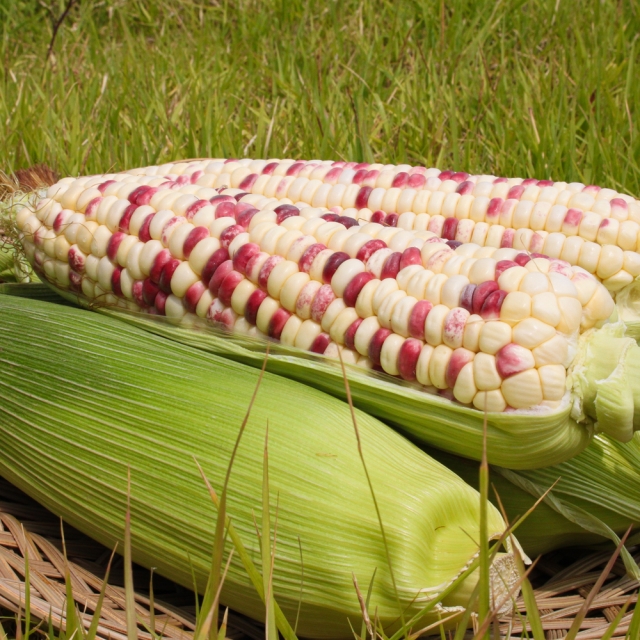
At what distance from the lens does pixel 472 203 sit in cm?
163

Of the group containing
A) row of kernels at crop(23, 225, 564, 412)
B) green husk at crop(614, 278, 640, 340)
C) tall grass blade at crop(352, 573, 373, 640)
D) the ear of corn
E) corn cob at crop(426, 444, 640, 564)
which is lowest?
corn cob at crop(426, 444, 640, 564)

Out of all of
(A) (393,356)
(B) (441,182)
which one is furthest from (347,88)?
(A) (393,356)

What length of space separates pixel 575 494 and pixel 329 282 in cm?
59

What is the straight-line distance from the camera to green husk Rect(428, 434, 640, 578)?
4.28 ft

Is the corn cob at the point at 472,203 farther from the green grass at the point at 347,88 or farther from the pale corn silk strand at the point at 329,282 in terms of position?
the green grass at the point at 347,88

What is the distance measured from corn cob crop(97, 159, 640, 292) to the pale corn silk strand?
8cm

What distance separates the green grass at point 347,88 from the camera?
89.2 inches

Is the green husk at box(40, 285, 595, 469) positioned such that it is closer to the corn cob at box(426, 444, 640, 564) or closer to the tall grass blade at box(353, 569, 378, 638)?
the corn cob at box(426, 444, 640, 564)

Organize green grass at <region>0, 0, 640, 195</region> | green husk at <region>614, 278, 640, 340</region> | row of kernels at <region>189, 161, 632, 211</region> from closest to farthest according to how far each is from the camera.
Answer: green husk at <region>614, 278, 640, 340</region> < row of kernels at <region>189, 161, 632, 211</region> < green grass at <region>0, 0, 640, 195</region>

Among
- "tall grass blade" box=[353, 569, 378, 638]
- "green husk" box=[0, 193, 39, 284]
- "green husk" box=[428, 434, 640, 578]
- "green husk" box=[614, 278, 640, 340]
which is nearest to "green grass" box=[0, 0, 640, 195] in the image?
"green husk" box=[0, 193, 39, 284]

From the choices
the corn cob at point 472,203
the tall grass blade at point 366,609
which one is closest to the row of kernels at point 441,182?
the corn cob at point 472,203

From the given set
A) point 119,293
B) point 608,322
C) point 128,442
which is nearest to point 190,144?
point 119,293

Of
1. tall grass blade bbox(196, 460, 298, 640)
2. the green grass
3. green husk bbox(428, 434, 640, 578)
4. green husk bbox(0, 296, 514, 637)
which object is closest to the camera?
tall grass blade bbox(196, 460, 298, 640)

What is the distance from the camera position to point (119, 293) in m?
1.52
